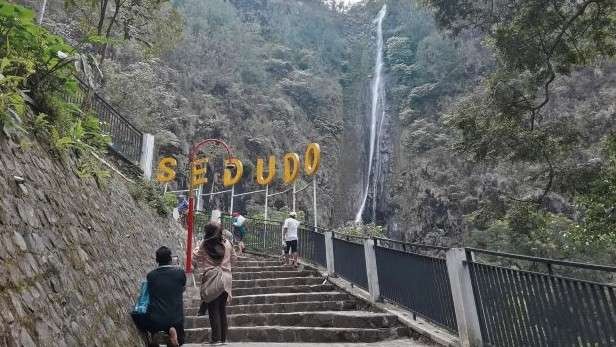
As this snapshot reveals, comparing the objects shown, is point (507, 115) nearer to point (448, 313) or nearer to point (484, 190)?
point (448, 313)

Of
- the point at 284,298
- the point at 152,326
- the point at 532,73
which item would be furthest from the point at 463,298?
the point at 532,73

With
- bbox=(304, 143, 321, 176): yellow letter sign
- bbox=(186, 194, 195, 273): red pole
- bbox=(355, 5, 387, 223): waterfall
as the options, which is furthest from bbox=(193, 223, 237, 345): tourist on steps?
bbox=(355, 5, 387, 223): waterfall

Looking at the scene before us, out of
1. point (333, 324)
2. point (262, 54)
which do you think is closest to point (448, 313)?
point (333, 324)

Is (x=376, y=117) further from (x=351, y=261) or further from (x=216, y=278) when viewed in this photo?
(x=216, y=278)

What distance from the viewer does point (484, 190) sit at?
24.8m

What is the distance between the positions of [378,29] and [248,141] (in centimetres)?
2520

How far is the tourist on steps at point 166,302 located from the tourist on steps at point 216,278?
2.77 ft

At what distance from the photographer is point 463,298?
15.7ft

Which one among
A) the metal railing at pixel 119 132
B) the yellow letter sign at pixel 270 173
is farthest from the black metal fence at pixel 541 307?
the yellow letter sign at pixel 270 173

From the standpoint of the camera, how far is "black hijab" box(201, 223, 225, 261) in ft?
17.9

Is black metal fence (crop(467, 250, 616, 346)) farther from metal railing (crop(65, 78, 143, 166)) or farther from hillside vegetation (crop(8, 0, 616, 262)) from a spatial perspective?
metal railing (crop(65, 78, 143, 166))

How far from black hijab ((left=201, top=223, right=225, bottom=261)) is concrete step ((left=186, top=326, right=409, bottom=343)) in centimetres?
127

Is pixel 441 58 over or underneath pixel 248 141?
over

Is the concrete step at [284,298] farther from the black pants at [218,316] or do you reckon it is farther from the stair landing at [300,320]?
the black pants at [218,316]
